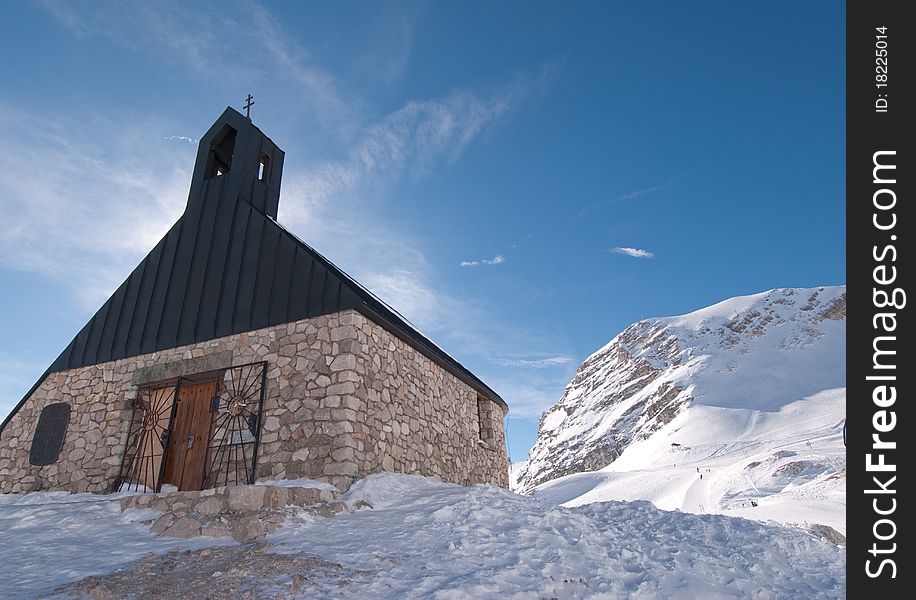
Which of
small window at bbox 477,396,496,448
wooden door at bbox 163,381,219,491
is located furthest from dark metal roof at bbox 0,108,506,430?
small window at bbox 477,396,496,448

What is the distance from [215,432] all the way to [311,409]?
6.96 ft

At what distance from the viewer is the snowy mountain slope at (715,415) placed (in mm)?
32375

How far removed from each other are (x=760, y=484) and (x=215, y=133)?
1266 inches

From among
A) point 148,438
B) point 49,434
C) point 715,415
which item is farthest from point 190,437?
point 715,415

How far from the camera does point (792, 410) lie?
2685 inches

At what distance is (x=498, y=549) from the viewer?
17.9 ft

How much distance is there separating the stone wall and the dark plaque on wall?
0.45ft

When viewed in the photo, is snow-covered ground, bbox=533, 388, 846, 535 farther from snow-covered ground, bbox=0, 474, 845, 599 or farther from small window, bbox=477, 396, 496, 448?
small window, bbox=477, 396, 496, 448

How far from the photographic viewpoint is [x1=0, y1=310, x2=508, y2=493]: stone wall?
8938 millimetres

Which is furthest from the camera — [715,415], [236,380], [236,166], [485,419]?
[715,415]

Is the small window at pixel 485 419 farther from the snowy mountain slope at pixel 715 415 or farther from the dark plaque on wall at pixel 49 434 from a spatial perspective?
the dark plaque on wall at pixel 49 434

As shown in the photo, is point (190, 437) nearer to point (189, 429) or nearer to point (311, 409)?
point (189, 429)

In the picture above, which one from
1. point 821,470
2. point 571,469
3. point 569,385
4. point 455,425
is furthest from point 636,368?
point 455,425

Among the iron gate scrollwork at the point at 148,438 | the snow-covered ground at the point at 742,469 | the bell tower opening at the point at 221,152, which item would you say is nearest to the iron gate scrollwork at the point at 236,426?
the iron gate scrollwork at the point at 148,438
